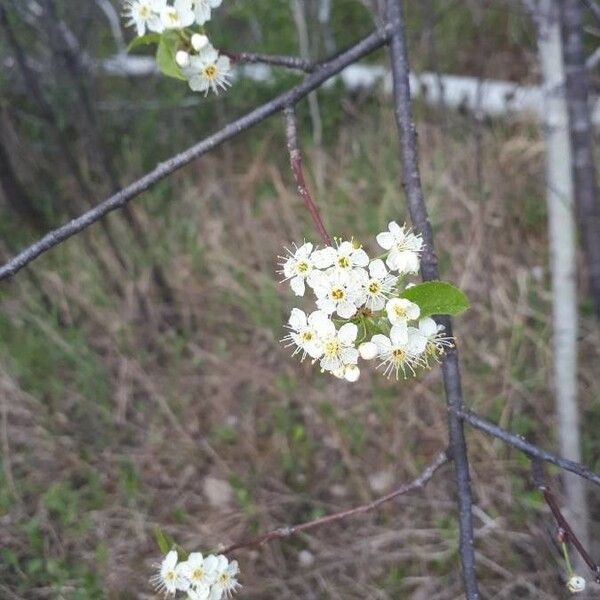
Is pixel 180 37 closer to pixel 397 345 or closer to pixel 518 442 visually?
pixel 397 345

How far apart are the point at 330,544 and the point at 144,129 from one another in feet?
8.19

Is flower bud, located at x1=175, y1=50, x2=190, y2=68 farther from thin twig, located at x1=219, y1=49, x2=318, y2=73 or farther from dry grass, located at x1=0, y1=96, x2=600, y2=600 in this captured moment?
dry grass, located at x1=0, y1=96, x2=600, y2=600

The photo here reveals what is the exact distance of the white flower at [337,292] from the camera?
2.83 ft

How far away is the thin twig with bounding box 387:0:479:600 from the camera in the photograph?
3.09 ft

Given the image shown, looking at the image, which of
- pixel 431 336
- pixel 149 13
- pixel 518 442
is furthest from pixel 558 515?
pixel 149 13

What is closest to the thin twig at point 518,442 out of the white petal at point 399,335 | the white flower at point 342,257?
the white petal at point 399,335

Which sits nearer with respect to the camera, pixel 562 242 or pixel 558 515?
pixel 558 515

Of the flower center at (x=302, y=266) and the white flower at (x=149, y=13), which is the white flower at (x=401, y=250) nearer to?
the flower center at (x=302, y=266)

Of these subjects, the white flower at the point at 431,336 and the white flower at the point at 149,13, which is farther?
the white flower at the point at 149,13

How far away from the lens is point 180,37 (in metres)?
1.08

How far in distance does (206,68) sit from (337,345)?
53cm

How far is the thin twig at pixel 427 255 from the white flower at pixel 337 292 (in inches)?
7.2

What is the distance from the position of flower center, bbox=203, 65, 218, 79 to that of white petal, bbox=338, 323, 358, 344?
1.68 ft

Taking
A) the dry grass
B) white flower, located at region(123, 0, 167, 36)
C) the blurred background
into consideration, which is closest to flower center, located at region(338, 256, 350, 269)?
white flower, located at region(123, 0, 167, 36)
